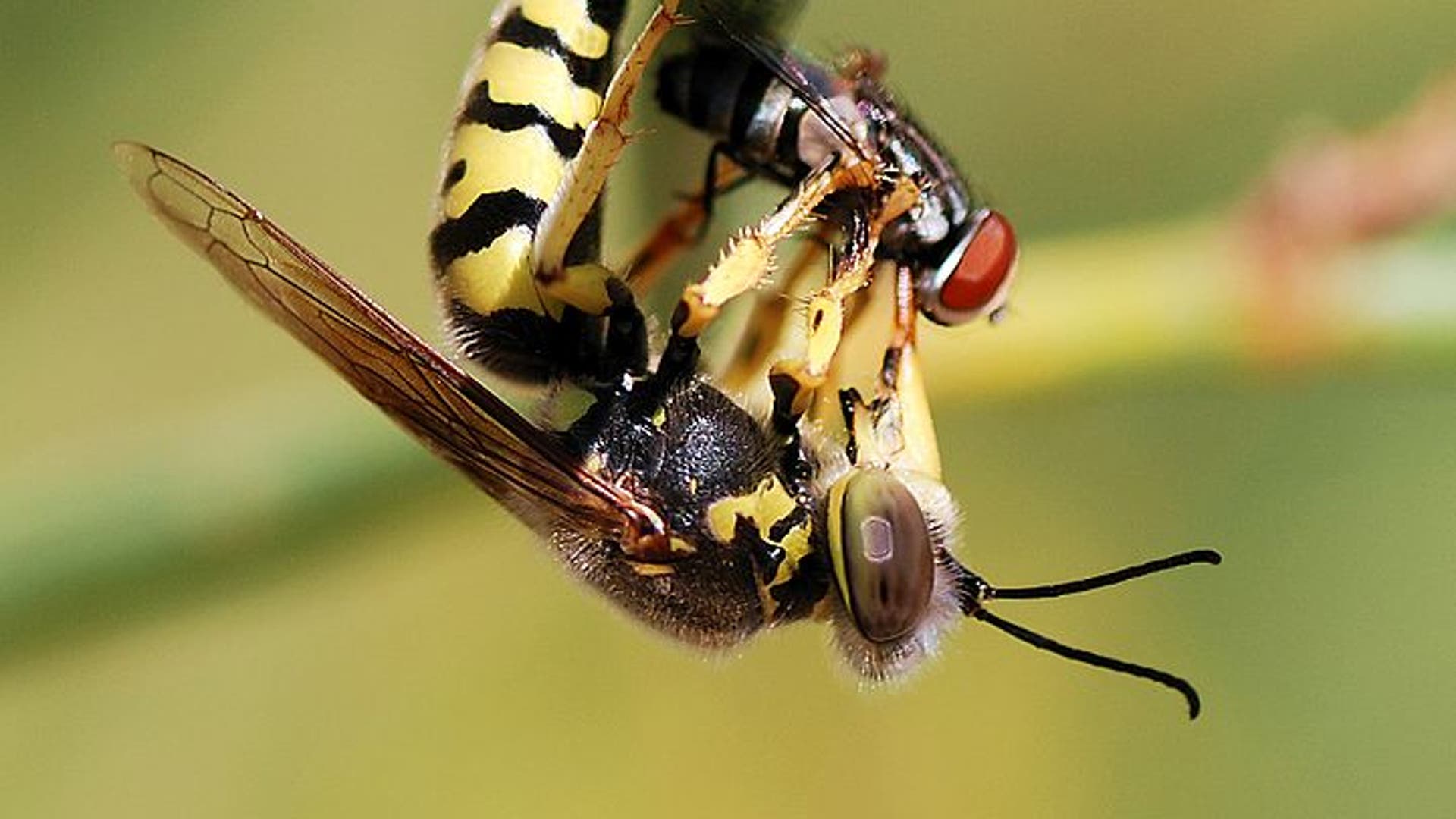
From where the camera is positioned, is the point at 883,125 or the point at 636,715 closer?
the point at 883,125

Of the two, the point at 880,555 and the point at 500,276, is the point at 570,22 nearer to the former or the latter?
the point at 500,276

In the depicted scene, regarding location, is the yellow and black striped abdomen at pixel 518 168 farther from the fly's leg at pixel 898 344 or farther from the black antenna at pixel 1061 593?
the black antenna at pixel 1061 593

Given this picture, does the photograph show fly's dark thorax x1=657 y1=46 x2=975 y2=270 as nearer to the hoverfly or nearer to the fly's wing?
the hoverfly

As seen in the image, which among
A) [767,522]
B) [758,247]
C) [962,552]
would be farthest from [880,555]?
[962,552]

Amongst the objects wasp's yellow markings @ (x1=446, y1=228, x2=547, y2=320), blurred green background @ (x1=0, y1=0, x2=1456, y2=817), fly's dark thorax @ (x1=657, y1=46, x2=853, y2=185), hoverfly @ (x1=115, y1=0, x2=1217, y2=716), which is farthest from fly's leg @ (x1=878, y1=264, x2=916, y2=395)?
blurred green background @ (x1=0, y1=0, x2=1456, y2=817)

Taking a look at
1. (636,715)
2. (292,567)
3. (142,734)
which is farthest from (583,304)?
(142,734)

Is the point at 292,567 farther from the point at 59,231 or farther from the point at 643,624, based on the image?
the point at 59,231

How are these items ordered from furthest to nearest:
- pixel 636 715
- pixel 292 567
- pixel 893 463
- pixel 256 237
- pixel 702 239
Result: pixel 636 715 → pixel 292 567 → pixel 702 239 → pixel 893 463 → pixel 256 237
